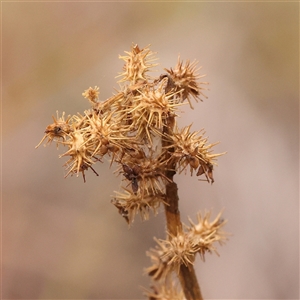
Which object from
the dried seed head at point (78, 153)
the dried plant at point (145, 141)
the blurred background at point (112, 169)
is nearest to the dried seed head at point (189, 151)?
the dried plant at point (145, 141)

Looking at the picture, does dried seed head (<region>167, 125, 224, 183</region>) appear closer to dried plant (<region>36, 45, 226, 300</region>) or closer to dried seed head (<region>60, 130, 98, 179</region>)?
dried plant (<region>36, 45, 226, 300</region>)

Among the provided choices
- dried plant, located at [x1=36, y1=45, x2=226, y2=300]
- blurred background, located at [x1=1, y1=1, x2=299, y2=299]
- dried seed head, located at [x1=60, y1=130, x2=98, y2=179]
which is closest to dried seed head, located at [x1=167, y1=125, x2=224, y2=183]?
dried plant, located at [x1=36, y1=45, x2=226, y2=300]

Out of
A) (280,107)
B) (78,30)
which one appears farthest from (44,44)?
(280,107)

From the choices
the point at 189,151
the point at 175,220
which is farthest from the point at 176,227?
the point at 189,151

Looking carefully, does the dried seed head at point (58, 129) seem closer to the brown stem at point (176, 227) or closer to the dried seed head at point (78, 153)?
the dried seed head at point (78, 153)

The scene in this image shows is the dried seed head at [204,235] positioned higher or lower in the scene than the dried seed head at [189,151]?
lower

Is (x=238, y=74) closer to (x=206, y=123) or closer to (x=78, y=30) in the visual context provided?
(x=206, y=123)
